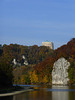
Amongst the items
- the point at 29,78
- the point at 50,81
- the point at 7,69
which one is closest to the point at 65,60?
the point at 50,81

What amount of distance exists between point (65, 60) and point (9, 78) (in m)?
88.1

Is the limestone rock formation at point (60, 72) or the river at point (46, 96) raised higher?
the limestone rock formation at point (60, 72)

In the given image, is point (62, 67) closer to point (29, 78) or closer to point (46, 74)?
point (46, 74)

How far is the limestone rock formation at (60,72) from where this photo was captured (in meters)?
141

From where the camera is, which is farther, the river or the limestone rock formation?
the limestone rock formation

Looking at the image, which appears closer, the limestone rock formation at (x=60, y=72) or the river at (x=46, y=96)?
the river at (x=46, y=96)

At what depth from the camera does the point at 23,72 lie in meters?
186

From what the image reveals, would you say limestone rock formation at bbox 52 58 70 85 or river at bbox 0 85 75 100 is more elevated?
limestone rock formation at bbox 52 58 70 85

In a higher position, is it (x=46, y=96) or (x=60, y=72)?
(x=60, y=72)

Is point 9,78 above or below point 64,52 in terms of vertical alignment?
below

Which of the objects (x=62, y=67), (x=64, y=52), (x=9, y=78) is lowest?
(x=9, y=78)

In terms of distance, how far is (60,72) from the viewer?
474 feet

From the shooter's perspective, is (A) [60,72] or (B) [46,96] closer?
(B) [46,96]

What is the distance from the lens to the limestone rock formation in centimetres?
14112
